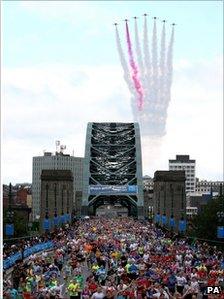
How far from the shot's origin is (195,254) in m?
43.0

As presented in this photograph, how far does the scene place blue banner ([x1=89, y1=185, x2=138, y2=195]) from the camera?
17338 cm

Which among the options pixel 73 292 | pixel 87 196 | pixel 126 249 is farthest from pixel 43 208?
pixel 73 292

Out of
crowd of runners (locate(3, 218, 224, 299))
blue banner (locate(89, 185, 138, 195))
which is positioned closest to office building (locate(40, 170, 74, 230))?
blue banner (locate(89, 185, 138, 195))

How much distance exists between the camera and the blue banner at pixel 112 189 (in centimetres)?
17338

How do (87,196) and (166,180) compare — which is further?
(87,196)

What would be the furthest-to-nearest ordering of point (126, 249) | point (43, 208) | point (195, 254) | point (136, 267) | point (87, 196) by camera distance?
point (87, 196) → point (43, 208) → point (126, 249) → point (195, 254) → point (136, 267)

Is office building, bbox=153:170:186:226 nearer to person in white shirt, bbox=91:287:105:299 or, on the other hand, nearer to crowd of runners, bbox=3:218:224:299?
crowd of runners, bbox=3:218:224:299

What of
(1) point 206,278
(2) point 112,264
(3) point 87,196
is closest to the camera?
(1) point 206,278

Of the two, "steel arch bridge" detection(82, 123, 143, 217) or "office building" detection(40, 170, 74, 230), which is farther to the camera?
"steel arch bridge" detection(82, 123, 143, 217)

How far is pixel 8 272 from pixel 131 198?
13816 cm

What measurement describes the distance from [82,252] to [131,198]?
130 m

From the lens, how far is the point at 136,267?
34.1 metres

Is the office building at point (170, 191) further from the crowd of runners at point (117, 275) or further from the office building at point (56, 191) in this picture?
the crowd of runners at point (117, 275)

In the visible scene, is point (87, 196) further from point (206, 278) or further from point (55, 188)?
point (206, 278)
